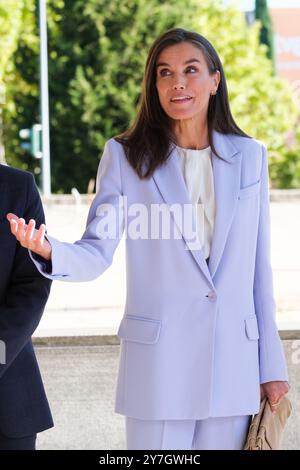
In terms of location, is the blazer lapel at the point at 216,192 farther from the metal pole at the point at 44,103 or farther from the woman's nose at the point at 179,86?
the metal pole at the point at 44,103

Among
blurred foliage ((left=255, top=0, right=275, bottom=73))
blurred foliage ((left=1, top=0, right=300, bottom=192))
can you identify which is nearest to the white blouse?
blurred foliage ((left=1, top=0, right=300, bottom=192))

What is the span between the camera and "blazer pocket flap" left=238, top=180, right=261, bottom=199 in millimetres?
2691

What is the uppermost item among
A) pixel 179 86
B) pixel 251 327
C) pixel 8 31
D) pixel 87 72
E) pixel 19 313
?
pixel 8 31

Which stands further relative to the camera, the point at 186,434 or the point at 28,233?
the point at 186,434

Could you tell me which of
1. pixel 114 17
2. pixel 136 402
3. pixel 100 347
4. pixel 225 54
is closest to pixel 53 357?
pixel 100 347

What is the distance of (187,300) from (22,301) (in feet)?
1.58

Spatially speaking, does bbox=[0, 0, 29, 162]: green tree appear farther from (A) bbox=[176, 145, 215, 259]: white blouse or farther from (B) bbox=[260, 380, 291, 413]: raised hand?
(B) bbox=[260, 380, 291, 413]: raised hand

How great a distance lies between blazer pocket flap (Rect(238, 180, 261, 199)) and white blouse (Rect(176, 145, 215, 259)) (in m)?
0.08

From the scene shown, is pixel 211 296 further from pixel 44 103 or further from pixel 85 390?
pixel 44 103

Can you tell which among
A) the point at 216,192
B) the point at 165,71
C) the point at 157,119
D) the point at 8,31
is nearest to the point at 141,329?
the point at 216,192

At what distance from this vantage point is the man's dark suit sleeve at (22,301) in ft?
7.70

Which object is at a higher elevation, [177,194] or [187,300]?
[177,194]

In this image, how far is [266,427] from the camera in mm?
2645

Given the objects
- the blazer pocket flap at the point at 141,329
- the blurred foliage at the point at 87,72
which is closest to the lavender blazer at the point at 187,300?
the blazer pocket flap at the point at 141,329
